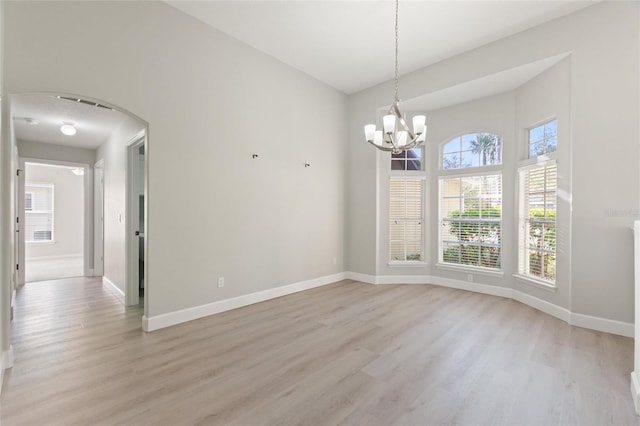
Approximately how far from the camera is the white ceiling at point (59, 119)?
4.09 metres

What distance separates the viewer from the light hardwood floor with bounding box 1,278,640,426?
1.95 meters

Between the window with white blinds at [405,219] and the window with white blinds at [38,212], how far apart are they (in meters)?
10.2

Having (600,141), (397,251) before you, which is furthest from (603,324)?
(397,251)

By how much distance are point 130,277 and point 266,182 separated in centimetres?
239

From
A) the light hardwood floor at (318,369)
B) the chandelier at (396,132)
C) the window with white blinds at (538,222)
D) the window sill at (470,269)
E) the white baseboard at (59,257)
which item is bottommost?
the white baseboard at (59,257)

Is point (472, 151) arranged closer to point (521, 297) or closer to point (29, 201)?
point (521, 297)

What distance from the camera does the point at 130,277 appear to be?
4289 mm

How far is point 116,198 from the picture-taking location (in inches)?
201

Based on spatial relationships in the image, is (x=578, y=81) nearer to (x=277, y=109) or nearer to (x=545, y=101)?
(x=545, y=101)

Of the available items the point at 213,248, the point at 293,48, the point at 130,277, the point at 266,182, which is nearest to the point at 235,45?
the point at 293,48

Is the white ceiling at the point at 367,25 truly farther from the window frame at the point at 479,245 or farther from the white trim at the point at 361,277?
the white trim at the point at 361,277

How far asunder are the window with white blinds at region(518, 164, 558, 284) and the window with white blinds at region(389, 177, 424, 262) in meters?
1.65

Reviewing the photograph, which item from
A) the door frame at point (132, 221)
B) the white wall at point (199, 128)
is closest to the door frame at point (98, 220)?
the door frame at point (132, 221)

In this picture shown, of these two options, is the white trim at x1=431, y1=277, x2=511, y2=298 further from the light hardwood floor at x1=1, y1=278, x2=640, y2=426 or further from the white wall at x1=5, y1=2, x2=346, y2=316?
the white wall at x1=5, y1=2, x2=346, y2=316
